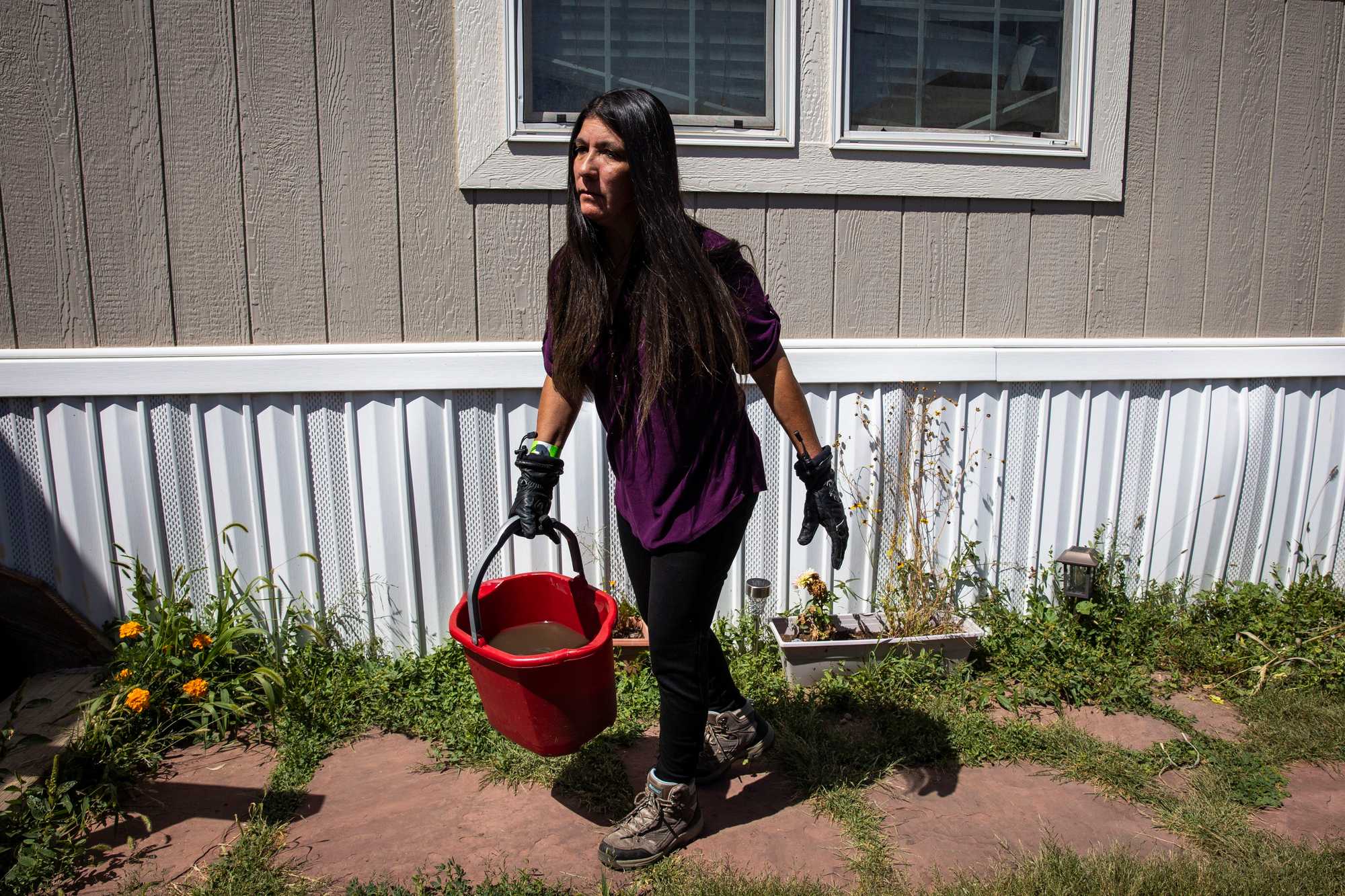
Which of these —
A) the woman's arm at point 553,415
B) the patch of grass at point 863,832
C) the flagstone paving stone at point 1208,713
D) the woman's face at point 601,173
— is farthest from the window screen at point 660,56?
the flagstone paving stone at point 1208,713

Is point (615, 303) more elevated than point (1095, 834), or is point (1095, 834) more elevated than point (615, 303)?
point (615, 303)

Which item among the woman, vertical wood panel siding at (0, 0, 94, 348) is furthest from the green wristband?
vertical wood panel siding at (0, 0, 94, 348)

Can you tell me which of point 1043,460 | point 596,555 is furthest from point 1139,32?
point 596,555

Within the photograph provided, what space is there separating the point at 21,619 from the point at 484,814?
6.19 feet

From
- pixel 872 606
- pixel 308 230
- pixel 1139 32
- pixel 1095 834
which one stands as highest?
pixel 1139 32

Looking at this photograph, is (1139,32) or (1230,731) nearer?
(1230,731)

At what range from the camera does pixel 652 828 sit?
252 cm

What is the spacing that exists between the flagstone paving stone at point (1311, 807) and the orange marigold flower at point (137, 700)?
338 cm

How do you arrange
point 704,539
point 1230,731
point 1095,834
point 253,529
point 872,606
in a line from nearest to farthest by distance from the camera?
1. point 704,539
2. point 1095,834
3. point 1230,731
4. point 253,529
5. point 872,606

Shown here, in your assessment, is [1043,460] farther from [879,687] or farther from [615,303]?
[615,303]

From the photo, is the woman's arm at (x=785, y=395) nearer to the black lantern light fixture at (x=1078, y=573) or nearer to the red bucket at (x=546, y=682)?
the red bucket at (x=546, y=682)

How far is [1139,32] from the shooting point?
364 cm

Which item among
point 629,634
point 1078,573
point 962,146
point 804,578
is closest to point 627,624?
point 629,634

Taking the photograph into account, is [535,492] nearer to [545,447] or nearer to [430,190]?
[545,447]
